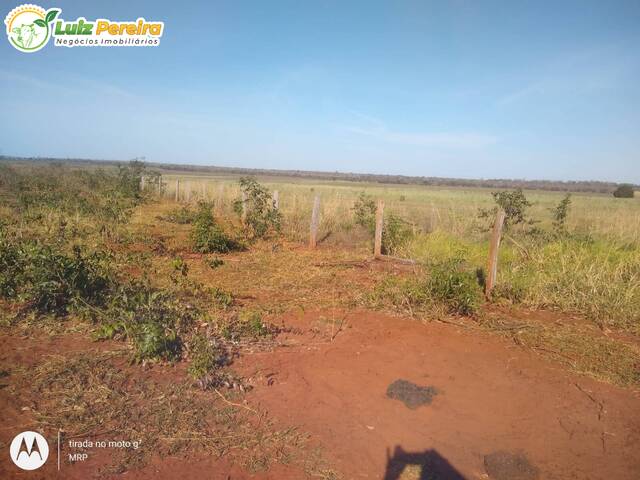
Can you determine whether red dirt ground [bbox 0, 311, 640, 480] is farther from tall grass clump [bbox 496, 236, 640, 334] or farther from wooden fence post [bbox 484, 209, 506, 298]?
tall grass clump [bbox 496, 236, 640, 334]

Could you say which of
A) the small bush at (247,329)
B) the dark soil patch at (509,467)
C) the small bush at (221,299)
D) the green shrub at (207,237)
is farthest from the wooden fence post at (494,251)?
the green shrub at (207,237)

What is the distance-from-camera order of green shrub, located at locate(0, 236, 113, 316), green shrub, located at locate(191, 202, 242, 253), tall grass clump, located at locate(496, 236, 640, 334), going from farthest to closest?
green shrub, located at locate(191, 202, 242, 253), tall grass clump, located at locate(496, 236, 640, 334), green shrub, located at locate(0, 236, 113, 316)

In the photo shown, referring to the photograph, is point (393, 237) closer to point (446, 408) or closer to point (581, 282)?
point (581, 282)

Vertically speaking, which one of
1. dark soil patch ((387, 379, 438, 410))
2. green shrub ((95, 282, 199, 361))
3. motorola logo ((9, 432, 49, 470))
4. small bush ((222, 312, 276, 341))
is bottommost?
dark soil patch ((387, 379, 438, 410))

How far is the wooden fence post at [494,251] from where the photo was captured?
6004mm

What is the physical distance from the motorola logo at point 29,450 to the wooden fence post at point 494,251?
545 centimetres

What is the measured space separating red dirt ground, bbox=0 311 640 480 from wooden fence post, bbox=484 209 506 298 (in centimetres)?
159

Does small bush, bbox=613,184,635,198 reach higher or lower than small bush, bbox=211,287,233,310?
higher

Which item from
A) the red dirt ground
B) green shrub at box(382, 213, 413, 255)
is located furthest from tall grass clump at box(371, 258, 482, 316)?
green shrub at box(382, 213, 413, 255)

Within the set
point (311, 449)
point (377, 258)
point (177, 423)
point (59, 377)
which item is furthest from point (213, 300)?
point (377, 258)

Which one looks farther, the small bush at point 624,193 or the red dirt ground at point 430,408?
the small bush at point 624,193

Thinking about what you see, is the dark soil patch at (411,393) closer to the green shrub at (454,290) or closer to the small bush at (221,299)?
the green shrub at (454,290)

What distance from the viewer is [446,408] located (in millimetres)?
3438

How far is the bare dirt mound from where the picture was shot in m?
2.84
